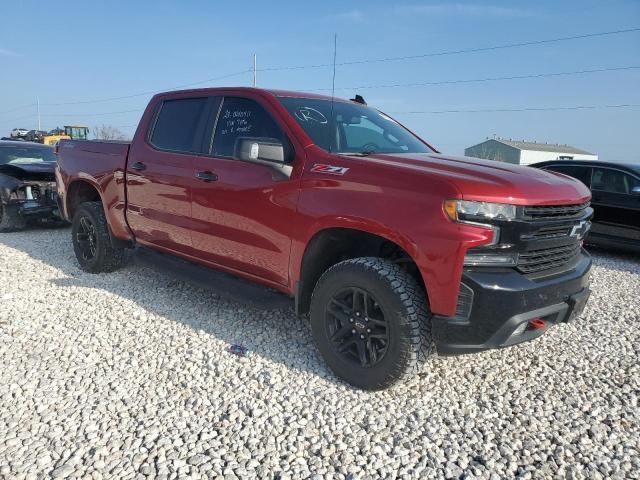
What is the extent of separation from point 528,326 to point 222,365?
6.55 ft

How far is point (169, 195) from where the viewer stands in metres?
4.25

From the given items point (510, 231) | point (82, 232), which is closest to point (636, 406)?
point (510, 231)

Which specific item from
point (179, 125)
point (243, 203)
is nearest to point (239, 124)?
point (243, 203)

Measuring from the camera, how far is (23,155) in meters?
8.94

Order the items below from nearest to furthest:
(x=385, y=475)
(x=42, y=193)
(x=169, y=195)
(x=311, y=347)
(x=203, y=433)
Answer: (x=385, y=475)
(x=203, y=433)
(x=311, y=347)
(x=169, y=195)
(x=42, y=193)

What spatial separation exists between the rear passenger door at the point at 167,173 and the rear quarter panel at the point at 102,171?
0.18m

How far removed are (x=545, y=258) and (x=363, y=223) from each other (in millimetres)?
1098

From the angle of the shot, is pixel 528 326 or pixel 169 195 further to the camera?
pixel 169 195

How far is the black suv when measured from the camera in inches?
280

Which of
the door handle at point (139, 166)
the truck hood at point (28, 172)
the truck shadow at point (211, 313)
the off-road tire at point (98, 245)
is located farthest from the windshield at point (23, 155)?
the door handle at point (139, 166)

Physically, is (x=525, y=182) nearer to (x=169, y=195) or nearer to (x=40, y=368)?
(x=169, y=195)

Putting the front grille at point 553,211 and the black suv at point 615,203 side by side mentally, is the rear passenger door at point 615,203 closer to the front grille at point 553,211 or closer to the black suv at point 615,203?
the black suv at point 615,203

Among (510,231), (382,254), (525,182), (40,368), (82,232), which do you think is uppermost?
(525,182)

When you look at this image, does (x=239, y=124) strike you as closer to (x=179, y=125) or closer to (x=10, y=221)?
(x=179, y=125)
